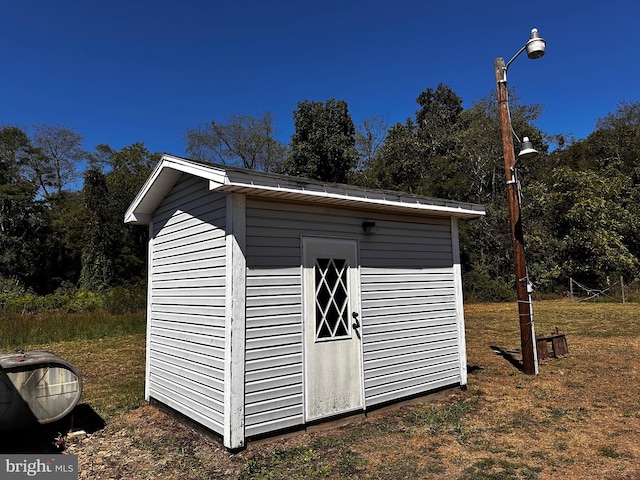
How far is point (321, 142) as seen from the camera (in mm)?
21188

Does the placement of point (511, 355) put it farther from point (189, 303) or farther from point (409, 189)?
point (409, 189)

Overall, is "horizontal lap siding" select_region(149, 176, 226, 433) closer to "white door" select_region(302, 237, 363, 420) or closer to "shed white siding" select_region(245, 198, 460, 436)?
"shed white siding" select_region(245, 198, 460, 436)

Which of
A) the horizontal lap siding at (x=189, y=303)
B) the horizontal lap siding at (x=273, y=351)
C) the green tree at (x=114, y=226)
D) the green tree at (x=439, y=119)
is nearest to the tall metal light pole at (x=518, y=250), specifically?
the horizontal lap siding at (x=273, y=351)

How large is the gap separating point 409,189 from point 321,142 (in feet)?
18.5

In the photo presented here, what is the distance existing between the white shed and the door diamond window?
0.01 meters

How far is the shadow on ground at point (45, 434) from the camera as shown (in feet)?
12.8

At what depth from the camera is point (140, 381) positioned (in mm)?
6363

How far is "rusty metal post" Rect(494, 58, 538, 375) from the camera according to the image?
20.3 ft

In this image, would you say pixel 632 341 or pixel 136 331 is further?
pixel 136 331

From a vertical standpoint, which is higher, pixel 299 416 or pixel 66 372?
pixel 66 372

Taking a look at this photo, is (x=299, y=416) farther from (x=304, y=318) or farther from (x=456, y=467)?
(x=456, y=467)

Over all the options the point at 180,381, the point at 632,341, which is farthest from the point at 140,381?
the point at 632,341

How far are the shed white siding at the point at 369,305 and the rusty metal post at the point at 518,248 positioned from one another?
1437 mm

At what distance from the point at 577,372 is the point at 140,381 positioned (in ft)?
22.4
